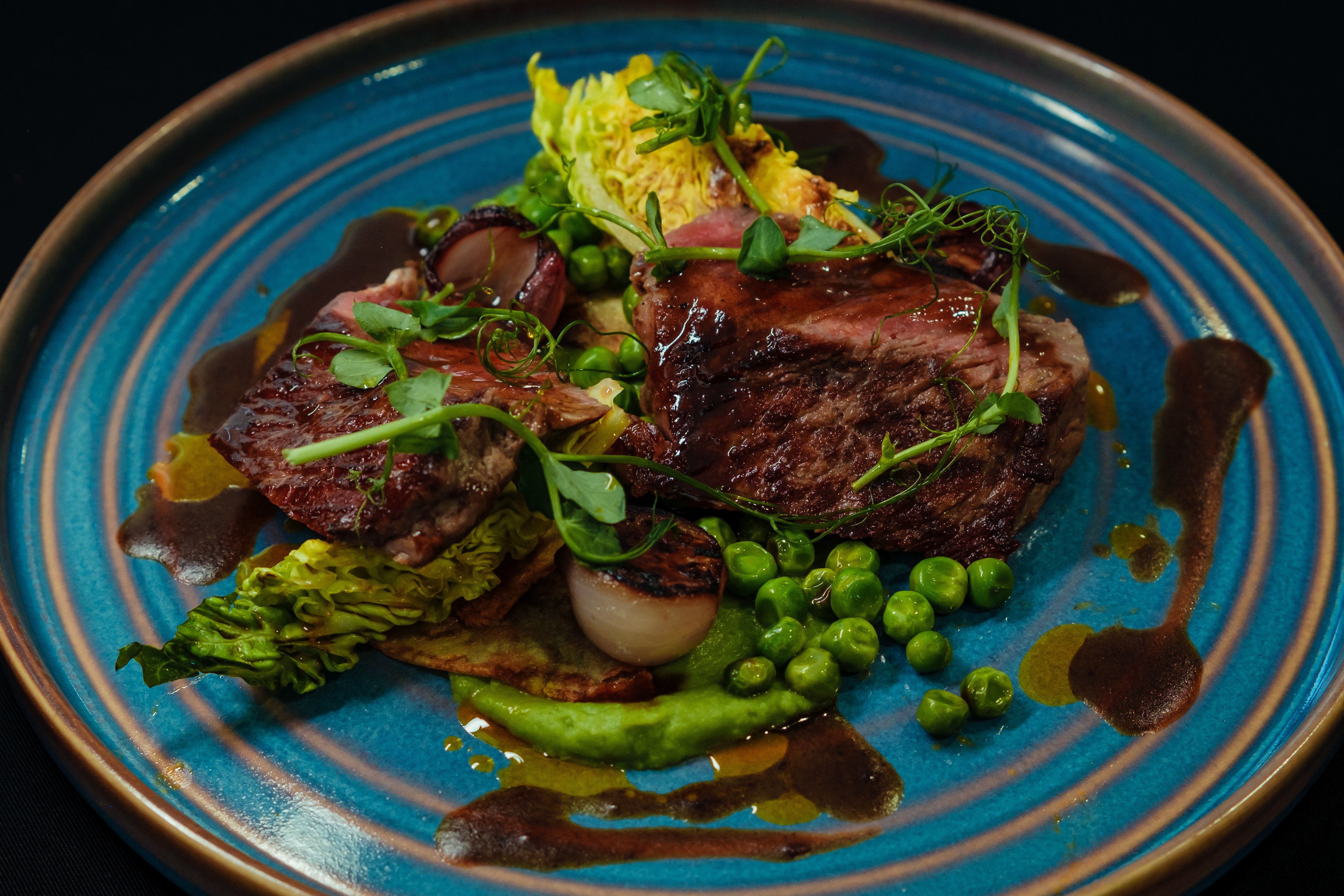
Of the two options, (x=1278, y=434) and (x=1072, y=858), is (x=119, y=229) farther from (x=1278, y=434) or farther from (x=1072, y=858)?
(x=1278, y=434)

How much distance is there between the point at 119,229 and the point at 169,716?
9.96 feet

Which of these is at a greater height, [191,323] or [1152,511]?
[191,323]

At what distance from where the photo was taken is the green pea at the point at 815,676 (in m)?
4.12

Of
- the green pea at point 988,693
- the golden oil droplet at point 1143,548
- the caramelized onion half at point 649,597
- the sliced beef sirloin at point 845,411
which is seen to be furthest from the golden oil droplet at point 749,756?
the golden oil droplet at point 1143,548

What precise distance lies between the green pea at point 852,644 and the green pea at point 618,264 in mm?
2361

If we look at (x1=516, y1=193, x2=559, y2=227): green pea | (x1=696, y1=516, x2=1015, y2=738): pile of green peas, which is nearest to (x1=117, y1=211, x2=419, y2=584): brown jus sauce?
(x1=516, y1=193, x2=559, y2=227): green pea

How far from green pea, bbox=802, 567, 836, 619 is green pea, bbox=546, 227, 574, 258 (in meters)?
2.29

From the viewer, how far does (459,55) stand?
22.3 ft

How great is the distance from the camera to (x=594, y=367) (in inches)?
→ 204

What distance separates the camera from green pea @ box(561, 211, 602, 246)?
583 cm

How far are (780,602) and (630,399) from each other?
49.7 inches

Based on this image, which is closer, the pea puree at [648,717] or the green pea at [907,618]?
the pea puree at [648,717]

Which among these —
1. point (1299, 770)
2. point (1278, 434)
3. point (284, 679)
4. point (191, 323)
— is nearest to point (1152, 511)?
point (1278, 434)

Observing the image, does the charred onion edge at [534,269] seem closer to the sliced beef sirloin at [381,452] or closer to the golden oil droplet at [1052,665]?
the sliced beef sirloin at [381,452]
